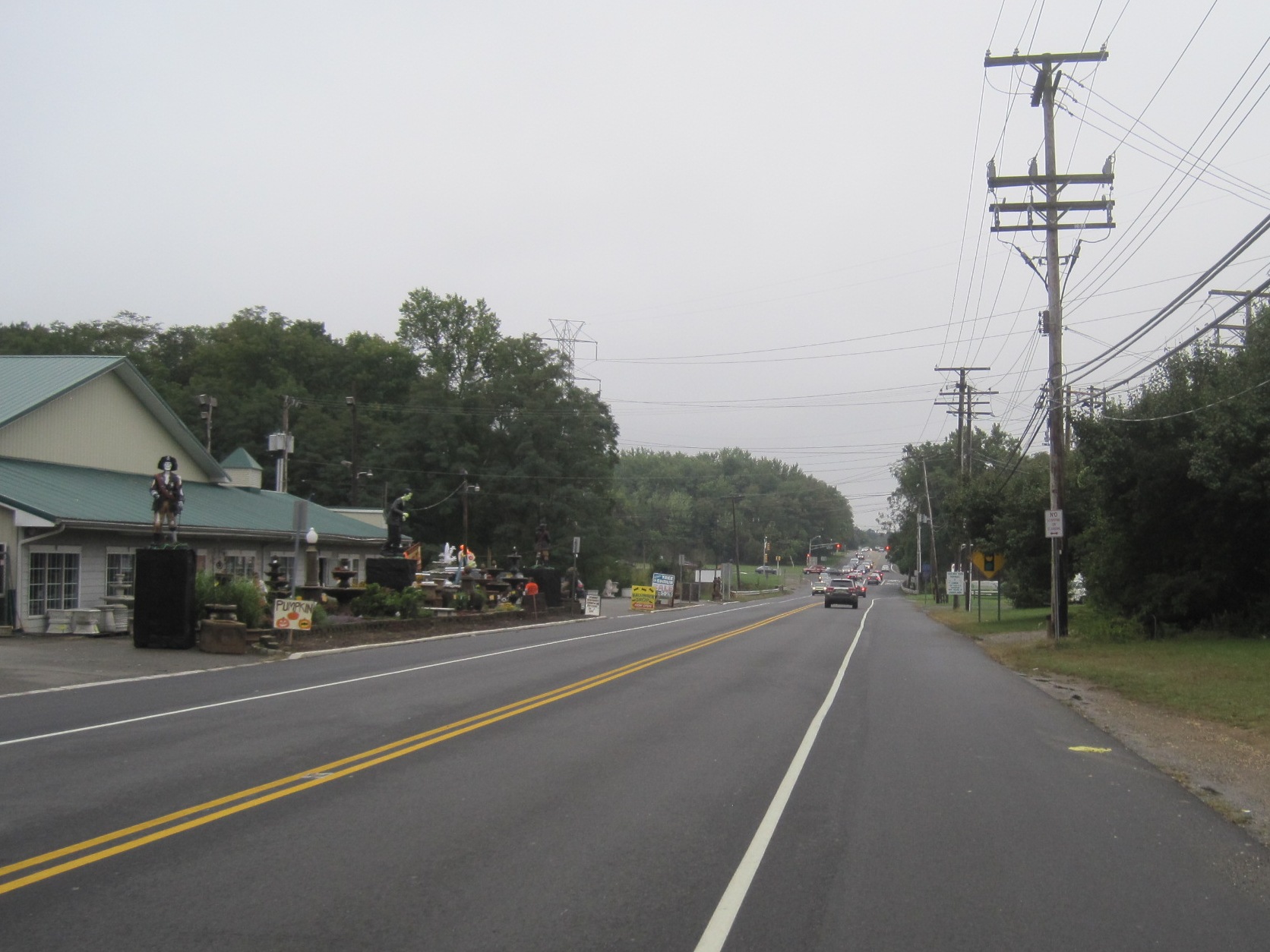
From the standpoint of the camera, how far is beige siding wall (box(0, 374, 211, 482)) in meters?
29.3

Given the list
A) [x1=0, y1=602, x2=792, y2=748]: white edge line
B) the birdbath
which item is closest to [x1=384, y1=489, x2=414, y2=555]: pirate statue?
the birdbath

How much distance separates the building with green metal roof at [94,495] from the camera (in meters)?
25.0

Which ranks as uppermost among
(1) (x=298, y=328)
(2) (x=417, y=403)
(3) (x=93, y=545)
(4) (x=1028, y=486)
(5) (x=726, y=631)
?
(1) (x=298, y=328)

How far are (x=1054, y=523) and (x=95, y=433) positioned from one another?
85.0 feet

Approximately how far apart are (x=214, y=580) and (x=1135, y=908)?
2038 cm

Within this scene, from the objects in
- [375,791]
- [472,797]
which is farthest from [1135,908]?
[375,791]

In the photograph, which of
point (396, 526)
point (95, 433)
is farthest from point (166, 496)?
point (95, 433)

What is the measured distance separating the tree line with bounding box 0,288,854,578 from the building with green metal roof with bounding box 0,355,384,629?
28311mm

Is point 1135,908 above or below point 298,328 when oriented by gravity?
below

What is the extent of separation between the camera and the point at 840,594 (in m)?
57.9

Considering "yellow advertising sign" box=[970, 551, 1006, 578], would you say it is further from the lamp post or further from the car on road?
the lamp post

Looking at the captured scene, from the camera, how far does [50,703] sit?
A: 550 inches

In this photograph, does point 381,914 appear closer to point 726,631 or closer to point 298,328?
point 726,631

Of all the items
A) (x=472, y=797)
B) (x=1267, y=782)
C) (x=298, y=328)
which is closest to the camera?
(x=472, y=797)
